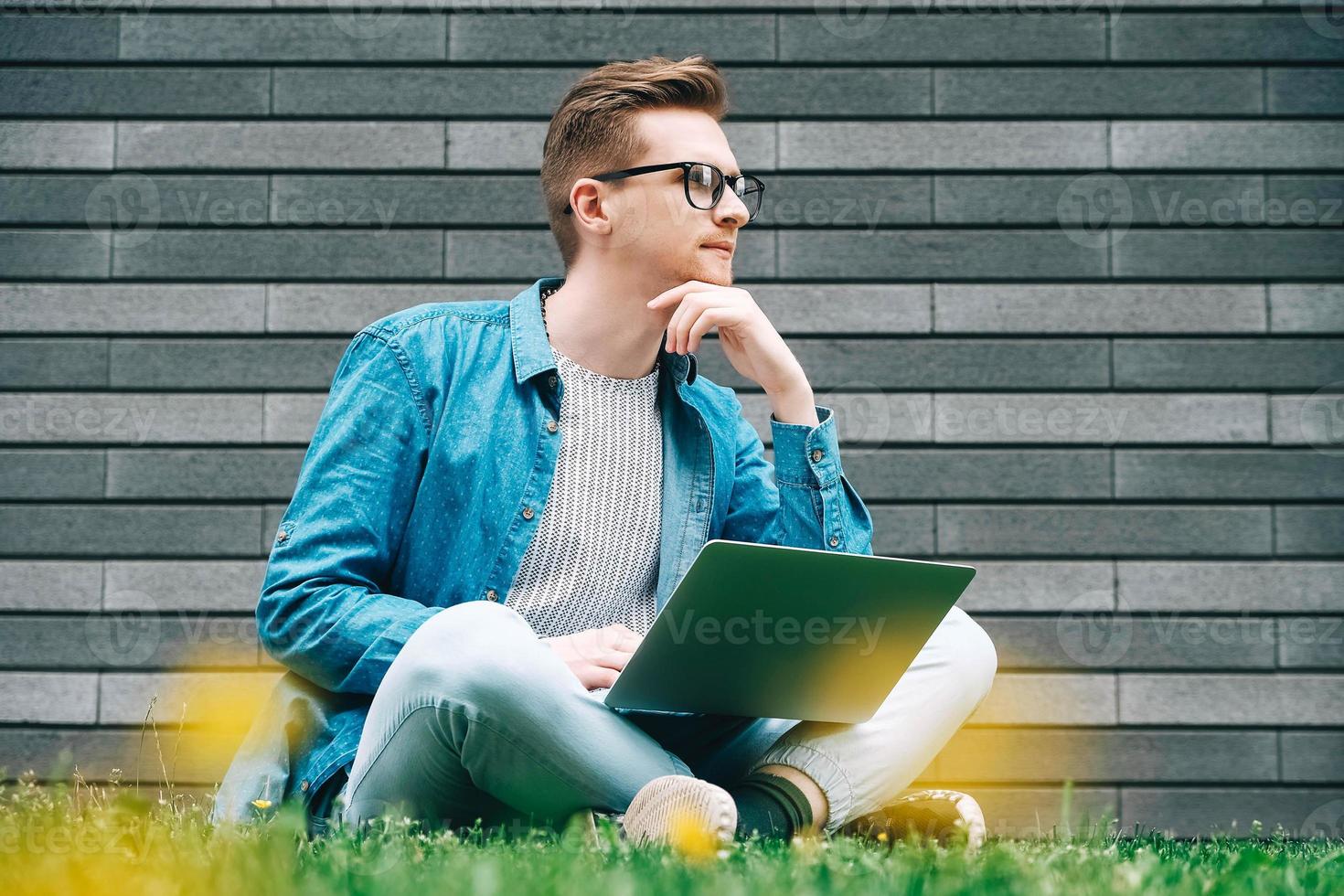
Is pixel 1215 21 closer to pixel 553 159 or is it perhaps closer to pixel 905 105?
pixel 905 105

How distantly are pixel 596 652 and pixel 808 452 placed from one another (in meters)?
0.63

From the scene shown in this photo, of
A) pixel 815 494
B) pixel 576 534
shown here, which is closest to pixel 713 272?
pixel 815 494

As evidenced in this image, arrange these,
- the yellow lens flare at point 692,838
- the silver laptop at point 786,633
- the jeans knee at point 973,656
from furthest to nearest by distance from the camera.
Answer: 1. the jeans knee at point 973,656
2. the silver laptop at point 786,633
3. the yellow lens flare at point 692,838

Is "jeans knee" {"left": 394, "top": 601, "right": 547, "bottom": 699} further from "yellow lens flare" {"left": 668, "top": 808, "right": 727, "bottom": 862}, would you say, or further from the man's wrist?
the man's wrist

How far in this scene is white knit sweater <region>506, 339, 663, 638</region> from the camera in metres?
2.24

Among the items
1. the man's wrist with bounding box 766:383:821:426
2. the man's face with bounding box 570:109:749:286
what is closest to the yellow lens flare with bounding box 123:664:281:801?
the man's face with bounding box 570:109:749:286

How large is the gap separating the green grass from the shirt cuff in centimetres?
79

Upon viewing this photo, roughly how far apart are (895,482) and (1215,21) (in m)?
1.93

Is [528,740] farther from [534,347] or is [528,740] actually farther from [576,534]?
[534,347]

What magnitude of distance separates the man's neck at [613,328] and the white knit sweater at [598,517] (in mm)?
28

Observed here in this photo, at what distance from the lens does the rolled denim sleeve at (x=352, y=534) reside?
194 centimetres

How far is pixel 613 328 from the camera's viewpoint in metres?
2.46

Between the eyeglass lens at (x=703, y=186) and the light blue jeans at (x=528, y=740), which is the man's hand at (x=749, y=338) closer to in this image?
the eyeglass lens at (x=703, y=186)

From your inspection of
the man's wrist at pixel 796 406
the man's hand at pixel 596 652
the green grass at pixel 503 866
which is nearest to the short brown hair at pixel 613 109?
the man's wrist at pixel 796 406
